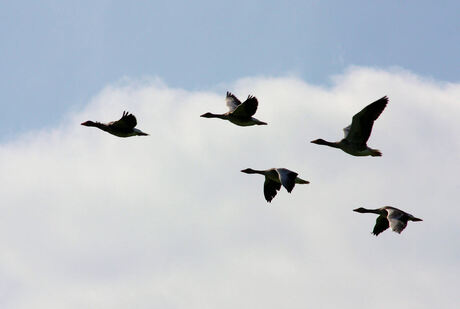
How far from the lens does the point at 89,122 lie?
32.8 m

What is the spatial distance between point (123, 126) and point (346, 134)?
7.51 metres

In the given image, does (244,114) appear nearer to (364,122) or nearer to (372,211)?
(364,122)

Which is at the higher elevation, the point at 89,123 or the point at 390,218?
the point at 89,123

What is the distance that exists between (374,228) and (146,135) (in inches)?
352

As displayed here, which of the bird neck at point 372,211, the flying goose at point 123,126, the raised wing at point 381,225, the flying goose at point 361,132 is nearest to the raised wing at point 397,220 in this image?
the bird neck at point 372,211

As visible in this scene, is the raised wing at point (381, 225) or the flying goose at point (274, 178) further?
the raised wing at point (381, 225)

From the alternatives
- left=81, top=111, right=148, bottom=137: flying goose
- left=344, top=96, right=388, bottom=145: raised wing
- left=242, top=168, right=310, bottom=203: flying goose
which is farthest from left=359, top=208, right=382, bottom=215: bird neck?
left=81, top=111, right=148, bottom=137: flying goose

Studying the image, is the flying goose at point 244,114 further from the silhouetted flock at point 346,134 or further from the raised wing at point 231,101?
the raised wing at point 231,101

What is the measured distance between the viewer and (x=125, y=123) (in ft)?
103

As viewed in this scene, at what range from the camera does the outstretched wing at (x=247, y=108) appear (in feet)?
107

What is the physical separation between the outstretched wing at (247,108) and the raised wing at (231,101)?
9.62ft

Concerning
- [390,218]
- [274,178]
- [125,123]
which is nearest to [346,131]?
[390,218]

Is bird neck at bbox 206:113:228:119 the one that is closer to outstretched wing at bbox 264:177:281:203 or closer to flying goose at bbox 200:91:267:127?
flying goose at bbox 200:91:267:127

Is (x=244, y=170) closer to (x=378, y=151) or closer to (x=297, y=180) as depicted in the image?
(x=297, y=180)
